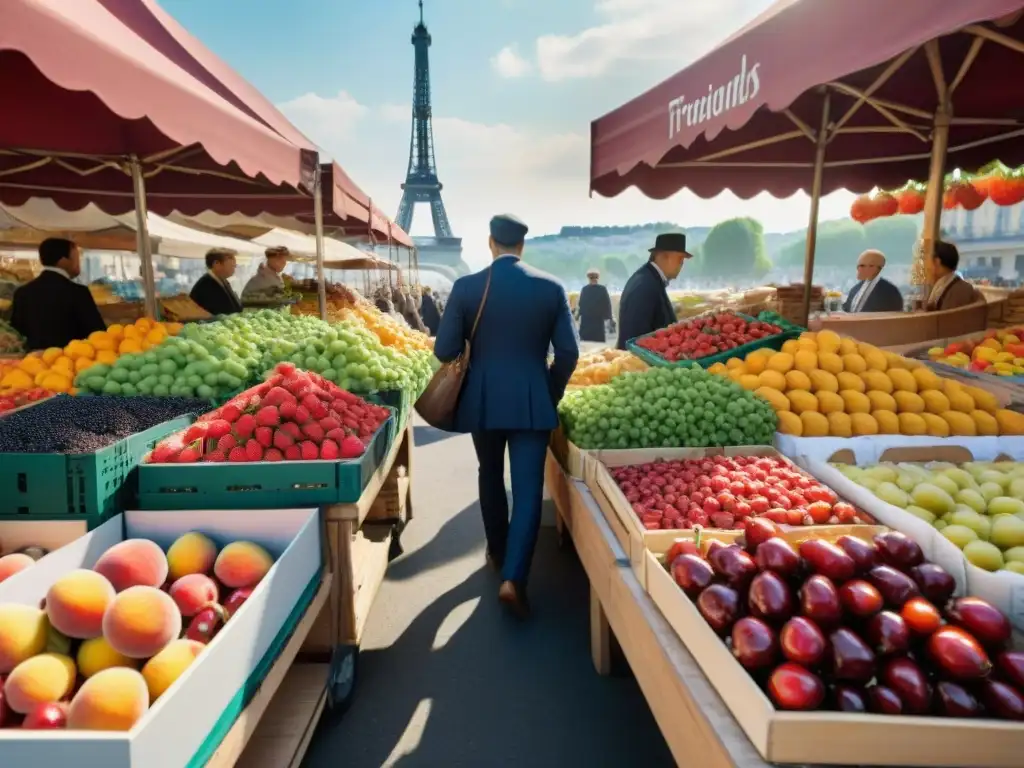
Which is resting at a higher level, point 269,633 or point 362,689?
point 269,633

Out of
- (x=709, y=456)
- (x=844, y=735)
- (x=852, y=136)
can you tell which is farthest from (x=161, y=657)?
(x=852, y=136)

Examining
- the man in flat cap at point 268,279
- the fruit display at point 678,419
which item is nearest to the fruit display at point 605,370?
the fruit display at point 678,419

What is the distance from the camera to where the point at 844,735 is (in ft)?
4.17

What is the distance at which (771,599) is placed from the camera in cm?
153

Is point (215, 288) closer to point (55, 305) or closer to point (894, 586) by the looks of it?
point (55, 305)

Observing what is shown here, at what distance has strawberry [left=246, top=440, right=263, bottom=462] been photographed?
2401 mm

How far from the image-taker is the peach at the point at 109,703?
1306 mm

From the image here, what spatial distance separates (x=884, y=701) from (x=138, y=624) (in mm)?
1643

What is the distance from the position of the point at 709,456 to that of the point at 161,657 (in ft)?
7.77

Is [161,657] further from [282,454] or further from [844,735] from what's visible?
[844,735]

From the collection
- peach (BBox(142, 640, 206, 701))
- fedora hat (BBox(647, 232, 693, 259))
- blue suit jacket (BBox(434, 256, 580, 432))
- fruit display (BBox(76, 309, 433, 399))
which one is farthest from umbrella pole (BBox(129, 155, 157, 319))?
peach (BBox(142, 640, 206, 701))

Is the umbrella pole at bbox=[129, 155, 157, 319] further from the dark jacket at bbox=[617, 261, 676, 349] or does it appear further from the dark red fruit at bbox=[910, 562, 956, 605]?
the dark red fruit at bbox=[910, 562, 956, 605]

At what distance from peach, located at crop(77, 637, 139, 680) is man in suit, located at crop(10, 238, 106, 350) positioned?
377cm

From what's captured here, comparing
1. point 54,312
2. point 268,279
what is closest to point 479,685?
point 54,312
